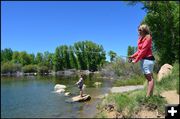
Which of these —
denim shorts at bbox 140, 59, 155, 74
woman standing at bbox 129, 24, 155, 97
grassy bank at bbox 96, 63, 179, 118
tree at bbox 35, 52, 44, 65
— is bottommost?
grassy bank at bbox 96, 63, 179, 118

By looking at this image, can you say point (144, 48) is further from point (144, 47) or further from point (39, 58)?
point (39, 58)

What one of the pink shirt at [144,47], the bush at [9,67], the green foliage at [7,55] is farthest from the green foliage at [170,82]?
the green foliage at [7,55]

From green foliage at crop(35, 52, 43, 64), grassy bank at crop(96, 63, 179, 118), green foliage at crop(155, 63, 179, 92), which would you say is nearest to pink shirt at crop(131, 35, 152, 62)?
grassy bank at crop(96, 63, 179, 118)

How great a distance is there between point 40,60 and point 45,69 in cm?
715

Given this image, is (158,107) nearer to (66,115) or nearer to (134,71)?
(66,115)

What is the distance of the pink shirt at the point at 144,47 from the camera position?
17.1ft

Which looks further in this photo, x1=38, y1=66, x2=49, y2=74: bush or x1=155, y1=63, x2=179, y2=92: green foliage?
x1=38, y1=66, x2=49, y2=74: bush

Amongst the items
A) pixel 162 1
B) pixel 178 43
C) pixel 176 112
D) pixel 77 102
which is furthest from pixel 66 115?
pixel 176 112

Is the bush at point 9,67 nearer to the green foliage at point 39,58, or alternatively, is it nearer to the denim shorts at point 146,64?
the green foliage at point 39,58

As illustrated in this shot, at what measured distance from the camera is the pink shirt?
5.21 meters

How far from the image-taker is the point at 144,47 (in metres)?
5.25

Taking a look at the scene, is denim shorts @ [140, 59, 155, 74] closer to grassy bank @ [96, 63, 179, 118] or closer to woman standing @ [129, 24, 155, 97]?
woman standing @ [129, 24, 155, 97]

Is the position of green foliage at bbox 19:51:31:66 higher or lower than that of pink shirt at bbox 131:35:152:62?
higher

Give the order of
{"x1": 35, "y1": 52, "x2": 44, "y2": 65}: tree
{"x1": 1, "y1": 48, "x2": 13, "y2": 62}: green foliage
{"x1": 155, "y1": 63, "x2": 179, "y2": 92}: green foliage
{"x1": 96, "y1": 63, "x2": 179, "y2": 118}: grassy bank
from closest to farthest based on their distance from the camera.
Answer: {"x1": 96, "y1": 63, "x2": 179, "y2": 118}: grassy bank
{"x1": 155, "y1": 63, "x2": 179, "y2": 92}: green foliage
{"x1": 35, "y1": 52, "x2": 44, "y2": 65}: tree
{"x1": 1, "y1": 48, "x2": 13, "y2": 62}: green foliage
